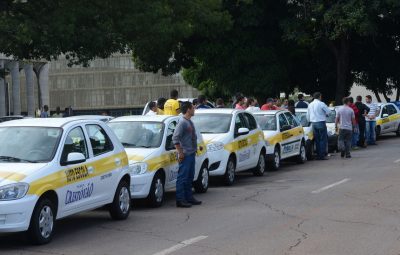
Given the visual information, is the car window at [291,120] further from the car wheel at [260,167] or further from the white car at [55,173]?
the white car at [55,173]

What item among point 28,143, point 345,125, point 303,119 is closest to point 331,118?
point 303,119

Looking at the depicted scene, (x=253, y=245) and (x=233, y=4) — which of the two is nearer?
(x=253, y=245)

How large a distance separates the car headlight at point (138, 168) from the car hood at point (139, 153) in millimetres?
77

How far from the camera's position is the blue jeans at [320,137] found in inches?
970

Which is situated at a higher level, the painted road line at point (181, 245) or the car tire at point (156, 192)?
the car tire at point (156, 192)

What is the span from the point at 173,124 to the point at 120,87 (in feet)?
372

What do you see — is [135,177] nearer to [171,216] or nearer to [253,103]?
[171,216]

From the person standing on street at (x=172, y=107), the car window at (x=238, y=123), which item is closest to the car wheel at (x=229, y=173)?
the car window at (x=238, y=123)

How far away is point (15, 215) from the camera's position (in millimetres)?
9984

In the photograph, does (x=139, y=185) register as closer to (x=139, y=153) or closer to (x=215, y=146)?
(x=139, y=153)

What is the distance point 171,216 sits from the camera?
13.2 metres

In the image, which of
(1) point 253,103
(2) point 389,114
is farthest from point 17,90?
(1) point 253,103

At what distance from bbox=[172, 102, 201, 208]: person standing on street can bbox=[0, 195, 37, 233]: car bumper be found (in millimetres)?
4530

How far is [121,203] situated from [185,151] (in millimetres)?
1948
